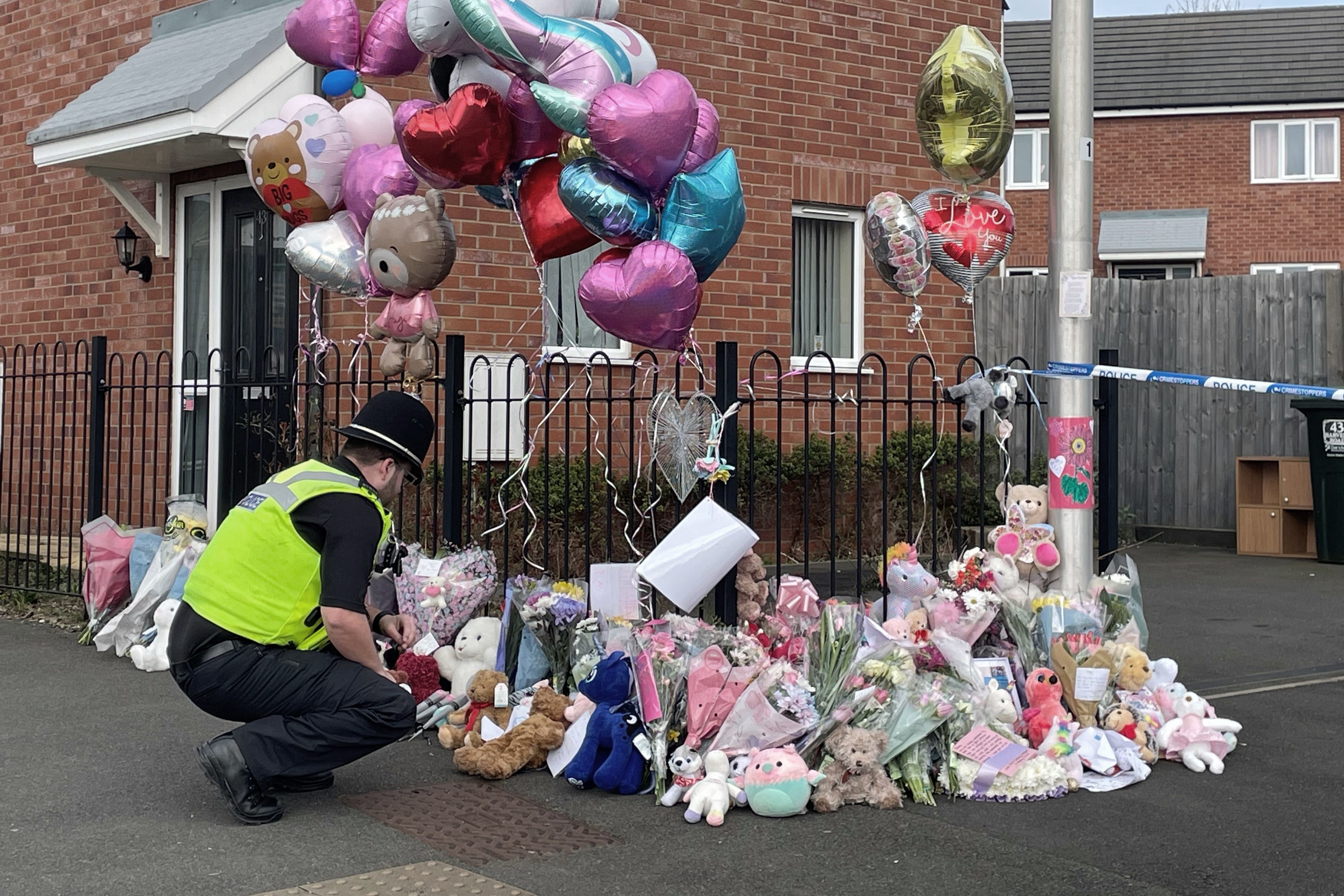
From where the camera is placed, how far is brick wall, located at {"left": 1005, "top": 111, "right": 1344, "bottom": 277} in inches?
1078

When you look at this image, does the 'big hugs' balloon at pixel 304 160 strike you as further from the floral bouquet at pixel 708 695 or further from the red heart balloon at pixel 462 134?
the floral bouquet at pixel 708 695

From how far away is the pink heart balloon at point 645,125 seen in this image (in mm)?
5340

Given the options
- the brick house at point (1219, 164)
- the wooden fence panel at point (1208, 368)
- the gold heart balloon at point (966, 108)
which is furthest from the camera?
the brick house at point (1219, 164)

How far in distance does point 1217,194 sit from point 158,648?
81.9ft

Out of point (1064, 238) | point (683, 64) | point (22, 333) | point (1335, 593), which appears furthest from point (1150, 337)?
point (22, 333)

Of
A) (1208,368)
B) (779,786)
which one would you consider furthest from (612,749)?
(1208,368)

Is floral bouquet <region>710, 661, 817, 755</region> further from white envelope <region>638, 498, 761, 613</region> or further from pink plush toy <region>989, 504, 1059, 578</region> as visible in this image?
pink plush toy <region>989, 504, 1059, 578</region>

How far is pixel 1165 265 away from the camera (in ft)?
91.6

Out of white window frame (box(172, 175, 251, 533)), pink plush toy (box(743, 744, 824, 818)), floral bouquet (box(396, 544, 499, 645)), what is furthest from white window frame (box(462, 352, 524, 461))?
pink plush toy (box(743, 744, 824, 818))

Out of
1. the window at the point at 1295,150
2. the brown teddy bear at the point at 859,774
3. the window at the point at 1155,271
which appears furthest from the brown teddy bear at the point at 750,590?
the window at the point at 1295,150

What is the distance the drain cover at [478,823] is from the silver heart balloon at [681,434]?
5.22 ft

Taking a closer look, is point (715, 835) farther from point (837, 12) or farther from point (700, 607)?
point (837, 12)

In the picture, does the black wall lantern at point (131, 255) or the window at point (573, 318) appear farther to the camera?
the black wall lantern at point (131, 255)

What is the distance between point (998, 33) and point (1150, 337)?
372 cm
